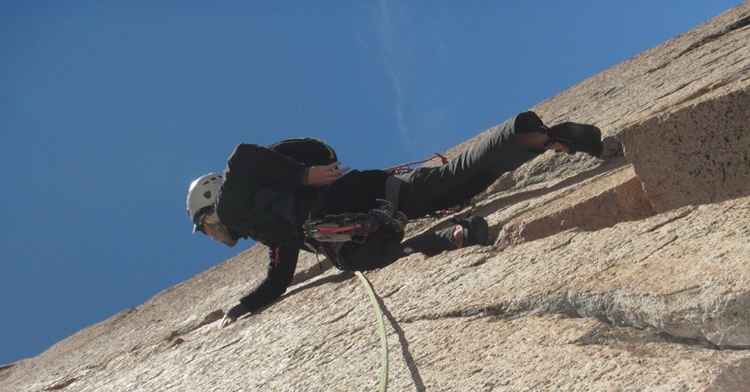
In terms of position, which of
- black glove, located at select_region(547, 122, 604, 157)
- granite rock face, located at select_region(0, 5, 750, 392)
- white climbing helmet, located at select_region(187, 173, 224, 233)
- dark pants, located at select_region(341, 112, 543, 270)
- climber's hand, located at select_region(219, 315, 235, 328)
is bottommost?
granite rock face, located at select_region(0, 5, 750, 392)

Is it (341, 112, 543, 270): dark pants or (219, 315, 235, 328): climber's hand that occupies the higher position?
(219, 315, 235, 328): climber's hand

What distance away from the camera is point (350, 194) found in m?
3.87

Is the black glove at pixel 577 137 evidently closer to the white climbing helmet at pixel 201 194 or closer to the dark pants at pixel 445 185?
the dark pants at pixel 445 185

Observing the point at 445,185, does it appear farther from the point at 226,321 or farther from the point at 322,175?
the point at 226,321

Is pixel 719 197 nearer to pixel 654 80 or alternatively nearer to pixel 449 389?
pixel 449 389

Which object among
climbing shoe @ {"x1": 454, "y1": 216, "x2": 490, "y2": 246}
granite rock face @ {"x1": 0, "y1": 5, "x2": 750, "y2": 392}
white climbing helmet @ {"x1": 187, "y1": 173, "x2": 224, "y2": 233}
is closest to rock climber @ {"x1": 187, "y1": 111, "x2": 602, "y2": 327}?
climbing shoe @ {"x1": 454, "y1": 216, "x2": 490, "y2": 246}

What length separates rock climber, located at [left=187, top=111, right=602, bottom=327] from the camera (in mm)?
3408

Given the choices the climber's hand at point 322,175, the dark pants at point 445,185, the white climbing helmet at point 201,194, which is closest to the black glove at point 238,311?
the white climbing helmet at point 201,194

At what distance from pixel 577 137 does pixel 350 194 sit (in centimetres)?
112

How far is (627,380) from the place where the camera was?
1872 millimetres

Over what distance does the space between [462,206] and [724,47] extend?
1.72 metres

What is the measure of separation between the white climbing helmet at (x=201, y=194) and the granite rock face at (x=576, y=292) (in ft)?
2.35

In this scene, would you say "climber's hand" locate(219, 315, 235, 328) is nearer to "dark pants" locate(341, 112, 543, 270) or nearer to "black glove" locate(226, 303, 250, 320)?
"black glove" locate(226, 303, 250, 320)

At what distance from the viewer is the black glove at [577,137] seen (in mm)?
3256
